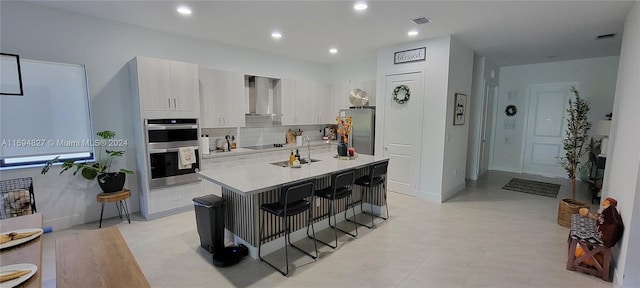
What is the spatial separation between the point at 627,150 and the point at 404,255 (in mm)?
2281

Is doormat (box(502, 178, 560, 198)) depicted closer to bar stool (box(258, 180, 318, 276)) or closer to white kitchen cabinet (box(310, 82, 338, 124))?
white kitchen cabinet (box(310, 82, 338, 124))

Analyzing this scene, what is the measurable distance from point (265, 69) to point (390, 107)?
2652 mm

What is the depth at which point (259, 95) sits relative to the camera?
5.49 meters

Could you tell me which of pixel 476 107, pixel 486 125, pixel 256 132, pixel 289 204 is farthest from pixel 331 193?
pixel 486 125

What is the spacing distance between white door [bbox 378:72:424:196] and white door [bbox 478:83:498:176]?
240 cm

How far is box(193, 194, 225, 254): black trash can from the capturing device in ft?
9.34

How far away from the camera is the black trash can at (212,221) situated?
9.34 ft

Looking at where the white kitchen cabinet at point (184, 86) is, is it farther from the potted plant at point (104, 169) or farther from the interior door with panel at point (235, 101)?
the potted plant at point (104, 169)

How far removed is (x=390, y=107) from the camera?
5.21m

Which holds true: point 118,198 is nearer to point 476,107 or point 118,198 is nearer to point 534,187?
point 476,107

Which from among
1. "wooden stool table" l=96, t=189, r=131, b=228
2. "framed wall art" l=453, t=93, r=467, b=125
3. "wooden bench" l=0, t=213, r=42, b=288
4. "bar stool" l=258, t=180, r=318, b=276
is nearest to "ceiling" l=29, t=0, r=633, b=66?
"framed wall art" l=453, t=93, r=467, b=125

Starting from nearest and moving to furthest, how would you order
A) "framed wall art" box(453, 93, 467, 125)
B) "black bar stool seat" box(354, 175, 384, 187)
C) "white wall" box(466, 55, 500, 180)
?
1. "black bar stool seat" box(354, 175, 384, 187)
2. "framed wall art" box(453, 93, 467, 125)
3. "white wall" box(466, 55, 500, 180)

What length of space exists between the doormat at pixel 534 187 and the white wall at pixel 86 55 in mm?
6761

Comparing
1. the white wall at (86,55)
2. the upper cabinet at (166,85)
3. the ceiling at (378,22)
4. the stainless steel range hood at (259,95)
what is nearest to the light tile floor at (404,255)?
the white wall at (86,55)
